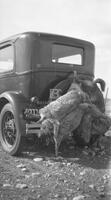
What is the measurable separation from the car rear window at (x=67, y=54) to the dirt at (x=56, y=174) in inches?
67.6

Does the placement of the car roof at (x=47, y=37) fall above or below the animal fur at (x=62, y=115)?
above

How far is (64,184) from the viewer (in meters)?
4.11

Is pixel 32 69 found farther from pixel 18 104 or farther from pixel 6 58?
pixel 6 58

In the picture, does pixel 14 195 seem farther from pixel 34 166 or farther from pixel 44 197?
pixel 34 166

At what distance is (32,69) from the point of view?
5.68 meters

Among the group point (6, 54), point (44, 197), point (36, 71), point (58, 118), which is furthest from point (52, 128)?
point (6, 54)

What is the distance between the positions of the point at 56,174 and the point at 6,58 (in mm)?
2917

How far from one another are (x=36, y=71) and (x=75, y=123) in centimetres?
119

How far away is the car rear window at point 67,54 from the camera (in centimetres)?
610

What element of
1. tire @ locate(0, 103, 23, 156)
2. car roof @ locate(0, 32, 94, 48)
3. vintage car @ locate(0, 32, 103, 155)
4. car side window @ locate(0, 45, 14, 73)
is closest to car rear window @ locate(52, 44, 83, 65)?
vintage car @ locate(0, 32, 103, 155)

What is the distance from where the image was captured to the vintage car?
5.40 m

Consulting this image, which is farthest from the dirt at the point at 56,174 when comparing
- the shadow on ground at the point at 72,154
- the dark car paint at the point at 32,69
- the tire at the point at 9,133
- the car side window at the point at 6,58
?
the car side window at the point at 6,58

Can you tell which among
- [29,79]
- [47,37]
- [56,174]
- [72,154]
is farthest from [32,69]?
[56,174]

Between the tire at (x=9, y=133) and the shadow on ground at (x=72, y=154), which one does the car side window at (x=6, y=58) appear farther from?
the shadow on ground at (x=72, y=154)
